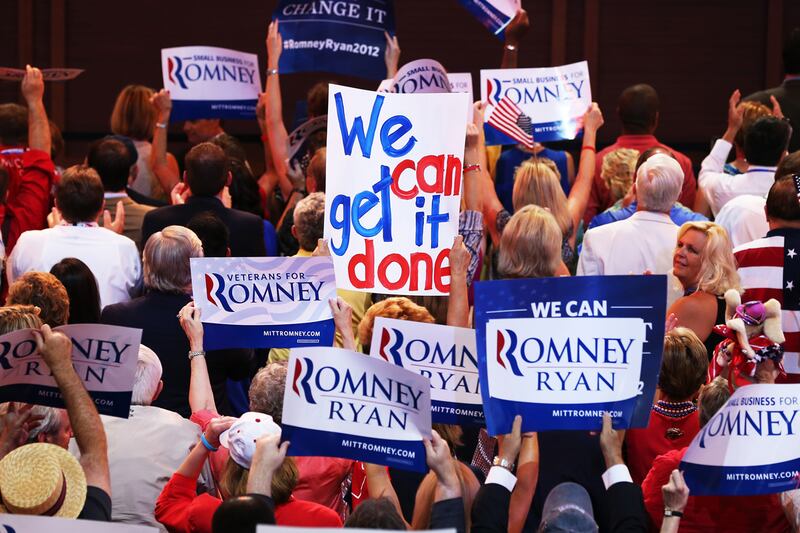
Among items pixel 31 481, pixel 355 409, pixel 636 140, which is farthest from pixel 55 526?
pixel 636 140

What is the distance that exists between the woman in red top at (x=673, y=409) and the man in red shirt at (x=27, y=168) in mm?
3987

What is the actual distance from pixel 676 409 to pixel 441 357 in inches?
34.8

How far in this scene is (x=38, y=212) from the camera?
7.70 metres

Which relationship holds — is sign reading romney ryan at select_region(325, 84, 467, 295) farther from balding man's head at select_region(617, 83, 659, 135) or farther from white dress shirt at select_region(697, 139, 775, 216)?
balding man's head at select_region(617, 83, 659, 135)

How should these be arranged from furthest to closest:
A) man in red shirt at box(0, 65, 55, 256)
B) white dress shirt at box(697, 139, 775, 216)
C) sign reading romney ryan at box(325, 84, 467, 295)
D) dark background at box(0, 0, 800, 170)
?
dark background at box(0, 0, 800, 170), man in red shirt at box(0, 65, 55, 256), white dress shirt at box(697, 139, 775, 216), sign reading romney ryan at box(325, 84, 467, 295)

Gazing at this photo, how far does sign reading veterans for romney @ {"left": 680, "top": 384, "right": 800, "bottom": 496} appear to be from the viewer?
427cm

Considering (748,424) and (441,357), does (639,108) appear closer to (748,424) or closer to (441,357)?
(441,357)

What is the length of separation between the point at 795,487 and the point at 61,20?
9603 mm

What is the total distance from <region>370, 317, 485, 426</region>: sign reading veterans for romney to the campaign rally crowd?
13cm

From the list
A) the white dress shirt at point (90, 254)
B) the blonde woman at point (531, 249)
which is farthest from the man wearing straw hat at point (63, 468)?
the white dress shirt at point (90, 254)

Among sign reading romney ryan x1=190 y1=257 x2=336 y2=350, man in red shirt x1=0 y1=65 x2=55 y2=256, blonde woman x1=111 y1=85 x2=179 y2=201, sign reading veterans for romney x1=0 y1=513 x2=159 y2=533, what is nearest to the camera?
sign reading veterans for romney x1=0 y1=513 x2=159 y2=533

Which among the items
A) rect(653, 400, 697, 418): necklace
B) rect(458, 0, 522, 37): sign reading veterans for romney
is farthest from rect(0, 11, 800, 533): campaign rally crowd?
rect(458, 0, 522, 37): sign reading veterans for romney

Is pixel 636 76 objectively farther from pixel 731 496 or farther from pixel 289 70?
pixel 731 496

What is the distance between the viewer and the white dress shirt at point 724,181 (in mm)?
A: 7445
